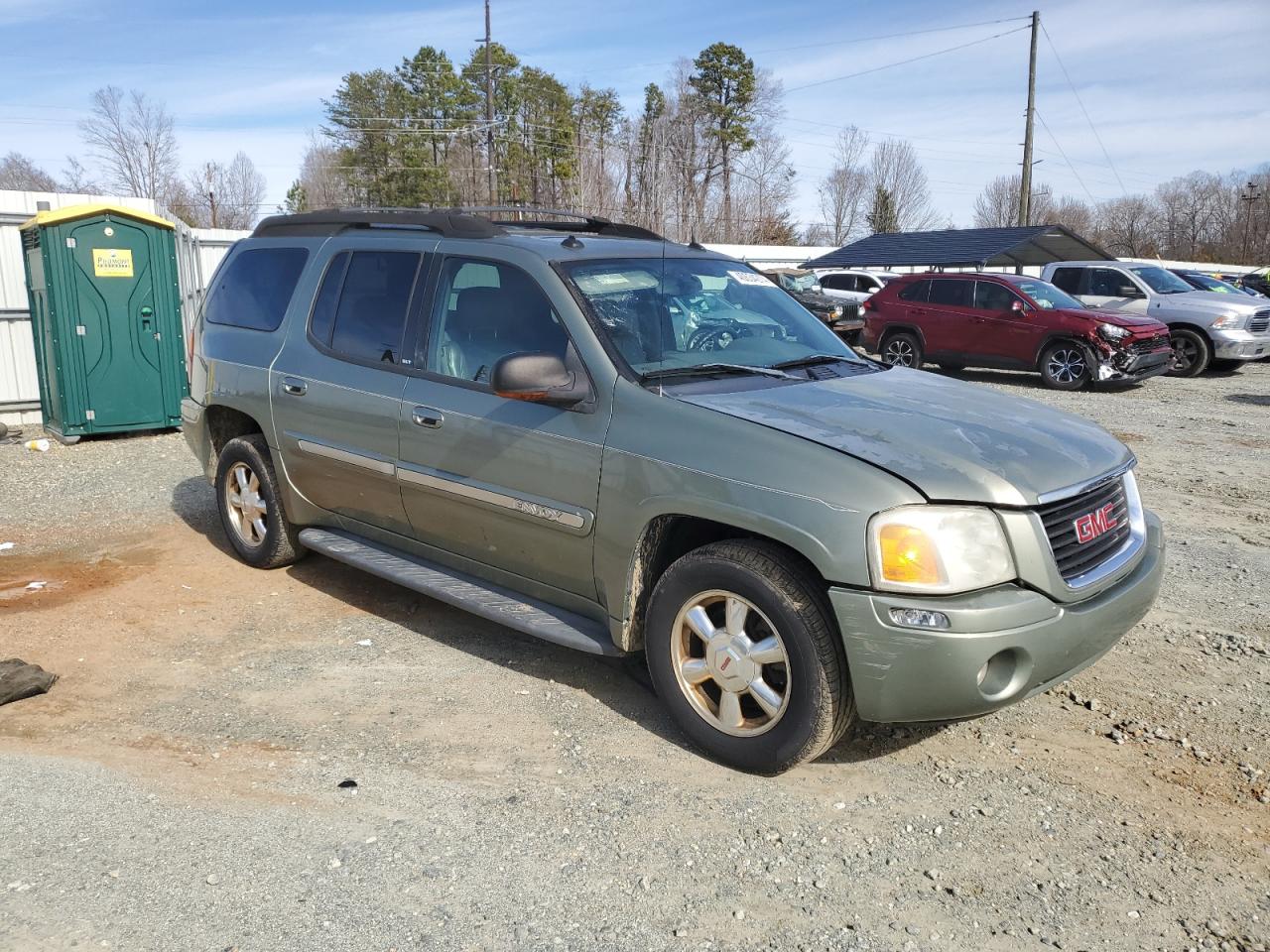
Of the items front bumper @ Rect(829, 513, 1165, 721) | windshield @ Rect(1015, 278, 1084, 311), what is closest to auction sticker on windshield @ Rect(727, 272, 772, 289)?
front bumper @ Rect(829, 513, 1165, 721)

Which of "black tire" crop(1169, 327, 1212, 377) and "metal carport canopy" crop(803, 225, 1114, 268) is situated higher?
"metal carport canopy" crop(803, 225, 1114, 268)

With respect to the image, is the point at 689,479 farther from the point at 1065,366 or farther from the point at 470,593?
the point at 1065,366

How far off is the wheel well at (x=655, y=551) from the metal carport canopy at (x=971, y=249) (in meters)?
22.7

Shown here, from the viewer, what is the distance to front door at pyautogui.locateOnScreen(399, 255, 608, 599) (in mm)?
3959

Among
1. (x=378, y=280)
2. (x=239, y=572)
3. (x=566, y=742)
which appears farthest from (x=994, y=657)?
(x=239, y=572)

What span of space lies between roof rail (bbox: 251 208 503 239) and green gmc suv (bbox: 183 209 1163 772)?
3 centimetres

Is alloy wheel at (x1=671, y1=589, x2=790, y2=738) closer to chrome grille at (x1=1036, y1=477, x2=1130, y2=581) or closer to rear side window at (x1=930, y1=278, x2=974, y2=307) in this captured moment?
chrome grille at (x1=1036, y1=477, x2=1130, y2=581)

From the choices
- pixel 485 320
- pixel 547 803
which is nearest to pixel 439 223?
pixel 485 320

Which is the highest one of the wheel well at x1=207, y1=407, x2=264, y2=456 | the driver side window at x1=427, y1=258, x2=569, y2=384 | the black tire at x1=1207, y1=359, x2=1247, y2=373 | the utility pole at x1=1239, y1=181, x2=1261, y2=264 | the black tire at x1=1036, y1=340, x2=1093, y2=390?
the utility pole at x1=1239, y1=181, x2=1261, y2=264

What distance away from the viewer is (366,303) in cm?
502

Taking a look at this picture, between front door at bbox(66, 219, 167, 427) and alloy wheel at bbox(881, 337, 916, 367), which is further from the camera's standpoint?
alloy wheel at bbox(881, 337, 916, 367)

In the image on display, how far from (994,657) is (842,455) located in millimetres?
785

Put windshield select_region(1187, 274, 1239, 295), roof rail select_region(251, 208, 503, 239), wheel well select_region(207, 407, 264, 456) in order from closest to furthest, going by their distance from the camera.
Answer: roof rail select_region(251, 208, 503, 239) < wheel well select_region(207, 407, 264, 456) < windshield select_region(1187, 274, 1239, 295)

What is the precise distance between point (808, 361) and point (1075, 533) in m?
1.43
